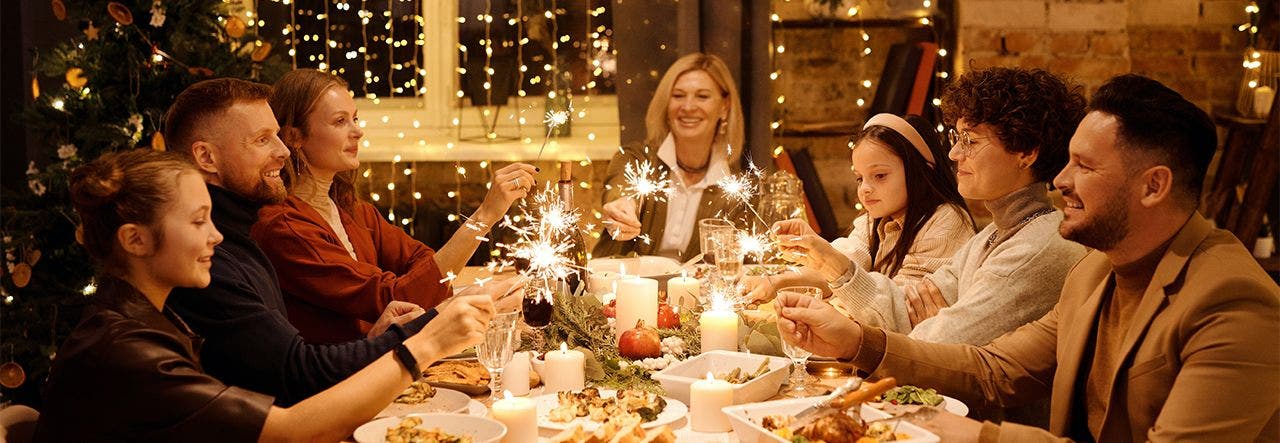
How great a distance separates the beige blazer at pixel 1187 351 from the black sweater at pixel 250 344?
1.09 m

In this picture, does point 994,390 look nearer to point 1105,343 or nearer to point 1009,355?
point 1009,355

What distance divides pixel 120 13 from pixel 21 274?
3.04 ft

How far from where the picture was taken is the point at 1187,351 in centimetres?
165

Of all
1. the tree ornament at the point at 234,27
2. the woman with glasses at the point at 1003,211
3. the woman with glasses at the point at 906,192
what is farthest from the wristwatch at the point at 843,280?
the tree ornament at the point at 234,27

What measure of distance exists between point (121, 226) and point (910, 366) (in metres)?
1.32

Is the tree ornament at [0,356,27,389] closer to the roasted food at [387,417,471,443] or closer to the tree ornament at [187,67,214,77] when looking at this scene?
the tree ornament at [187,67,214,77]

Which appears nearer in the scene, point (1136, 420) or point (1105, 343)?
point (1136, 420)

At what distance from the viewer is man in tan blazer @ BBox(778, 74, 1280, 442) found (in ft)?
5.25

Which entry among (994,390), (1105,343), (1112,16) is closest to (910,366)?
(994,390)

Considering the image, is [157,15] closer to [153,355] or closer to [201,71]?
[201,71]

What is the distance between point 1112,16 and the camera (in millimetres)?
4535

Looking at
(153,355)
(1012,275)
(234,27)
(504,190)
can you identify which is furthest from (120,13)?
(1012,275)

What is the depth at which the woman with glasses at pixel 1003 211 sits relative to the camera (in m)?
2.22

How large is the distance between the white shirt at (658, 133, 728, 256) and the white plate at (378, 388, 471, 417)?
2.17 m
